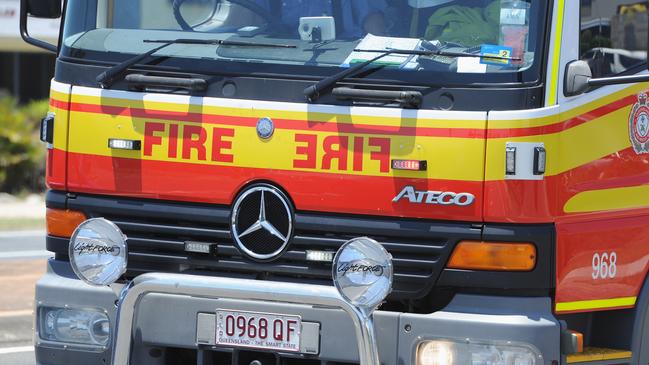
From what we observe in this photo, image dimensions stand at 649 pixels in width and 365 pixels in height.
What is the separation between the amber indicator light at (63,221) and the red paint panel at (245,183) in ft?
0.38

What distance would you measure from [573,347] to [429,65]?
1.30 metres

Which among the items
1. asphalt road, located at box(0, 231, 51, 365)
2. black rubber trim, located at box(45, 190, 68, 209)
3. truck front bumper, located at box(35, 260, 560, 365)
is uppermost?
black rubber trim, located at box(45, 190, 68, 209)

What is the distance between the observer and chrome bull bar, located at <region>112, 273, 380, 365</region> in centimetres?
498

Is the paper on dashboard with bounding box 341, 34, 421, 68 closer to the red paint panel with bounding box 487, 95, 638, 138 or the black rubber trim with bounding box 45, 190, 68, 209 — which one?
the red paint panel with bounding box 487, 95, 638, 138

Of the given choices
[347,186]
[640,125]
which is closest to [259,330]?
[347,186]

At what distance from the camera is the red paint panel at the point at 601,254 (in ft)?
17.3

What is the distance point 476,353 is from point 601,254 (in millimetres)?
769

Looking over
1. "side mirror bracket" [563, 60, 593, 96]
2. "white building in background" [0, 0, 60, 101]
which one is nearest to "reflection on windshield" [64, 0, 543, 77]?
"side mirror bracket" [563, 60, 593, 96]

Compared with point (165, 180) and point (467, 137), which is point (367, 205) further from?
point (165, 180)

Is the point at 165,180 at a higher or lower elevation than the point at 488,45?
lower

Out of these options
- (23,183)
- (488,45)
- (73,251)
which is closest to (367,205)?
(488,45)

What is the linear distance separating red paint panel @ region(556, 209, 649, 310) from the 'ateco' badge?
0.97 ft

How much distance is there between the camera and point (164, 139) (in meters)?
5.59

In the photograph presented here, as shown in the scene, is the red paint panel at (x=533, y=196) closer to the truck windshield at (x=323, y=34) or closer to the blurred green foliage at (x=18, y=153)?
the truck windshield at (x=323, y=34)
